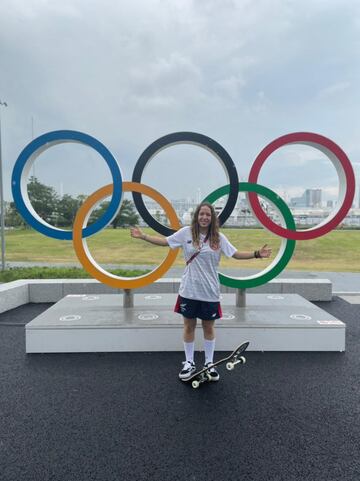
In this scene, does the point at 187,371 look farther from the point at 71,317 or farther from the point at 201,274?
the point at 71,317

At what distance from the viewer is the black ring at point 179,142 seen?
15.4 feet

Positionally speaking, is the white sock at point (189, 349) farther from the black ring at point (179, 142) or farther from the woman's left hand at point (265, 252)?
the black ring at point (179, 142)

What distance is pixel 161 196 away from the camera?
15.4ft

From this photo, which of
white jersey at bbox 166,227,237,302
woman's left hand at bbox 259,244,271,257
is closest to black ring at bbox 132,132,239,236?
woman's left hand at bbox 259,244,271,257

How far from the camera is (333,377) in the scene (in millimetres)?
3557

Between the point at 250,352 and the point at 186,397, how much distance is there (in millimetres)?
1380

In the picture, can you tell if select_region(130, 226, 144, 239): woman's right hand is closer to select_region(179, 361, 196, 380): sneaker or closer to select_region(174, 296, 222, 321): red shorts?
select_region(174, 296, 222, 321): red shorts

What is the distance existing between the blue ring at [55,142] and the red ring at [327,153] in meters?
2.05

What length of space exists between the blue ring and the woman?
1571 millimetres

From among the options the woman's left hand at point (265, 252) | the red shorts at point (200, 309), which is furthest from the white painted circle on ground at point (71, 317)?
the woman's left hand at point (265, 252)

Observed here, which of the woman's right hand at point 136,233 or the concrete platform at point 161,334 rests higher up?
the woman's right hand at point 136,233

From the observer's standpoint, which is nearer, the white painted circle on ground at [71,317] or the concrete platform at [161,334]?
the concrete platform at [161,334]

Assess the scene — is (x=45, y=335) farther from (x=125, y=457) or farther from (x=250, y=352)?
(x=250, y=352)

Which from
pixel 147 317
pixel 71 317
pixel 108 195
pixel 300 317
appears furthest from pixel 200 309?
pixel 108 195
